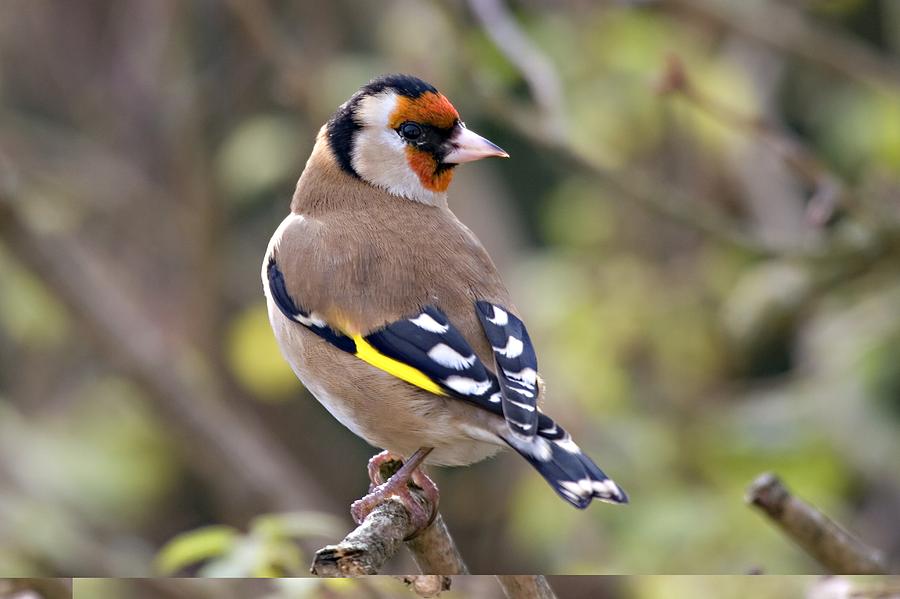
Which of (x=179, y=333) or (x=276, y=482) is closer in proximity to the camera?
(x=276, y=482)

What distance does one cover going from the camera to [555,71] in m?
4.99

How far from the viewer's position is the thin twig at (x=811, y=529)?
74.0 inches

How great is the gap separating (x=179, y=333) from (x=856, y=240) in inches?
113

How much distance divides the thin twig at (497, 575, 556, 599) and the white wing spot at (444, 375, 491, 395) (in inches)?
13.5

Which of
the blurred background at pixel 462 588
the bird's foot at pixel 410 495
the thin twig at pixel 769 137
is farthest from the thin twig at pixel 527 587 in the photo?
the thin twig at pixel 769 137

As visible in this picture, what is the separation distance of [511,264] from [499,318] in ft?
10.7

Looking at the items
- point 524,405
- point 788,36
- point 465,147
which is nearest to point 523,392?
point 524,405

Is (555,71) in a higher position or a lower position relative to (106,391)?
higher

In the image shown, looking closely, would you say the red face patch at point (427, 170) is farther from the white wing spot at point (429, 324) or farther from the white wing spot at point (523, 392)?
the white wing spot at point (523, 392)

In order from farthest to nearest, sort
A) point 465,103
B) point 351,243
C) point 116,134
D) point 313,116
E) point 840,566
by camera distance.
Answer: point 116,134 → point 313,116 → point 465,103 → point 351,243 → point 840,566

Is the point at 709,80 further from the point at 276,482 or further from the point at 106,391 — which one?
the point at 106,391

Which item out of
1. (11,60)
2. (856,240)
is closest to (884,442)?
(856,240)

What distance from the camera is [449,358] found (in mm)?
1998

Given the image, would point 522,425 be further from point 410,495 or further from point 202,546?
point 202,546
